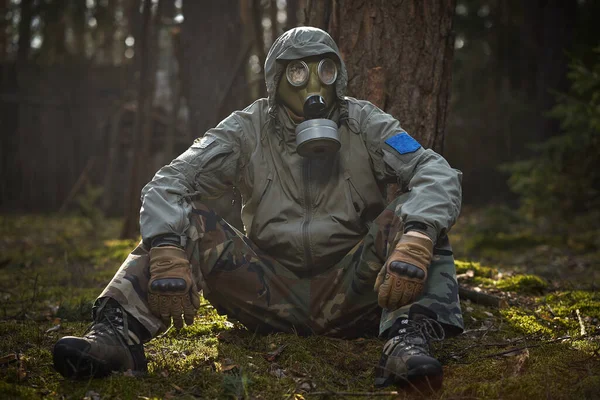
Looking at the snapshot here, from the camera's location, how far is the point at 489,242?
8070 millimetres

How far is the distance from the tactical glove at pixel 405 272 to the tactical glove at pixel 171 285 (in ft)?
2.83

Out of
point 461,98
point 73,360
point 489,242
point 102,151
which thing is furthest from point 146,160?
point 461,98

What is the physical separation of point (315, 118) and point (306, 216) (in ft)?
1.70

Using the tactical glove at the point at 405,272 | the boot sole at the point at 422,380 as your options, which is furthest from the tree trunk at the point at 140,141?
the boot sole at the point at 422,380

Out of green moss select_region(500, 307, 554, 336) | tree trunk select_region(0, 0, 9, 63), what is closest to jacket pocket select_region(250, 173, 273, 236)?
green moss select_region(500, 307, 554, 336)

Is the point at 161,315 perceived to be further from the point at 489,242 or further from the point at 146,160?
the point at 146,160

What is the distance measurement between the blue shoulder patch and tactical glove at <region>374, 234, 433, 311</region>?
0.54m

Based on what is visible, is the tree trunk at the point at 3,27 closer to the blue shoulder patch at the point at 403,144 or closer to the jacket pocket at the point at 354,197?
the jacket pocket at the point at 354,197

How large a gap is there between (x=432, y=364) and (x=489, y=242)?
5.81 meters

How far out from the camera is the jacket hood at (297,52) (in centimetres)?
339

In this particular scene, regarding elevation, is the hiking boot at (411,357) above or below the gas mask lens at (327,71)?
below

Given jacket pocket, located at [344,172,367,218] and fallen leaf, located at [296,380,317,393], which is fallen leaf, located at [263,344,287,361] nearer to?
fallen leaf, located at [296,380,317,393]

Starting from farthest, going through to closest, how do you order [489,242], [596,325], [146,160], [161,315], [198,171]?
[146,160] < [489,242] < [596,325] < [198,171] < [161,315]

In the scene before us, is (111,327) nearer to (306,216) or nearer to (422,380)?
(306,216)
